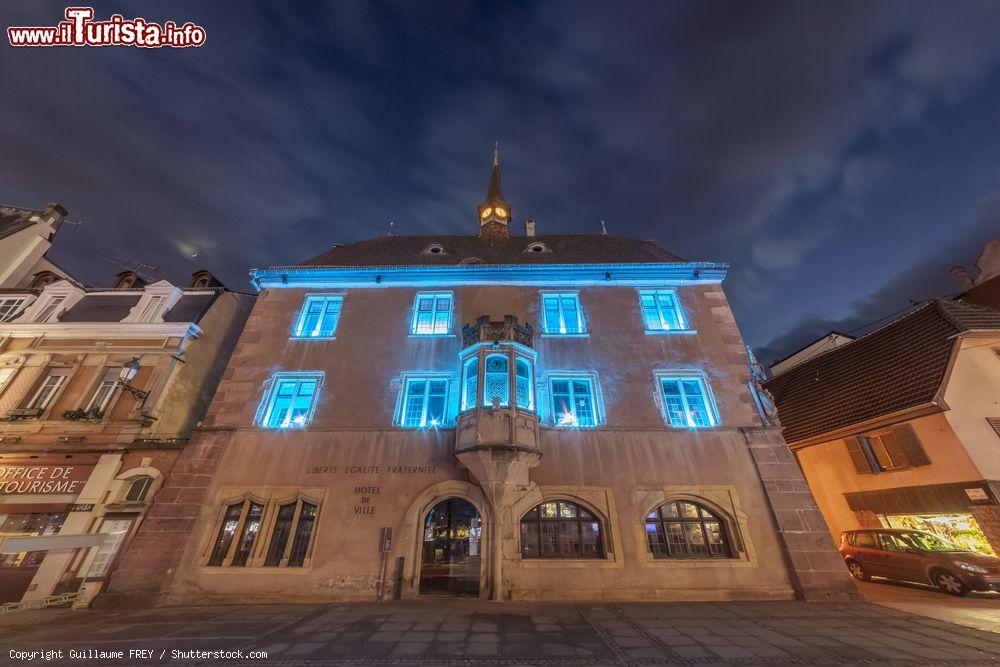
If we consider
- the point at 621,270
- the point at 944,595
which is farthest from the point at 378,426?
the point at 944,595

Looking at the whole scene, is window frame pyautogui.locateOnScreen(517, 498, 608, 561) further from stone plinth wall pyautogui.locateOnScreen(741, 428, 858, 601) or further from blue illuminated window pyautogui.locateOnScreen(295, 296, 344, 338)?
blue illuminated window pyautogui.locateOnScreen(295, 296, 344, 338)

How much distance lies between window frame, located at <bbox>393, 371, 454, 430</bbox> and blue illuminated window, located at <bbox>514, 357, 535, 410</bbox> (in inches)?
109

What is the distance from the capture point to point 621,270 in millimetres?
16750

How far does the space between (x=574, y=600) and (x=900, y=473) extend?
1441cm

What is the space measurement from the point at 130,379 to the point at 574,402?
17.6 m

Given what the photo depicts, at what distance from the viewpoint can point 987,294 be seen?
20.8 metres

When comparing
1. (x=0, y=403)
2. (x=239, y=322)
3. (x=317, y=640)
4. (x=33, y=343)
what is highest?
(x=239, y=322)

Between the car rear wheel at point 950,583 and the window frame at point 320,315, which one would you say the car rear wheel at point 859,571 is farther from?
the window frame at point 320,315

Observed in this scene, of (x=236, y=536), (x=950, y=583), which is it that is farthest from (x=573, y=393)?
(x=236, y=536)

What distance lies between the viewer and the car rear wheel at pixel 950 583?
10.5 m

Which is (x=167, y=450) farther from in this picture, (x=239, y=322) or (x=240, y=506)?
(x=239, y=322)

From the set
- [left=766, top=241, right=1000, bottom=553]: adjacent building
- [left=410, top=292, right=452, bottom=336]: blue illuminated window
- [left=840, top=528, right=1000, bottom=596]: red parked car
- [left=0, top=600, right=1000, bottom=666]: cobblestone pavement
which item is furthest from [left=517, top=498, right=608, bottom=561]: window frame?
[left=766, top=241, right=1000, bottom=553]: adjacent building

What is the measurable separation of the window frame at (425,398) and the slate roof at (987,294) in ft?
100

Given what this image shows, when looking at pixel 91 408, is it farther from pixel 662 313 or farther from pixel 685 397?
pixel 662 313
